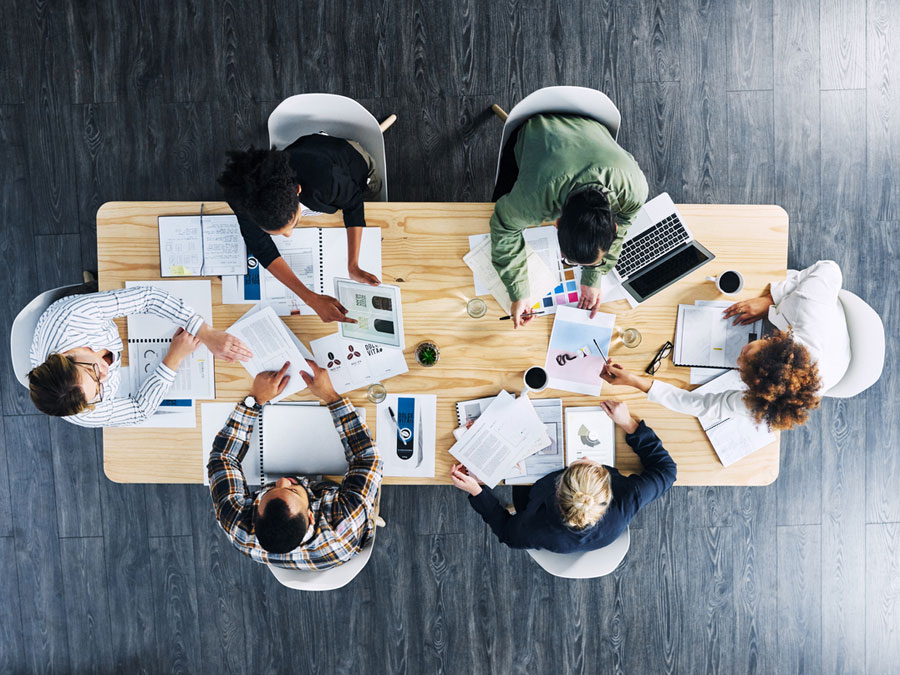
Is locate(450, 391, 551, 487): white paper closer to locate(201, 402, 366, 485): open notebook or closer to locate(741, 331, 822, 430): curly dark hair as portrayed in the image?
locate(201, 402, 366, 485): open notebook

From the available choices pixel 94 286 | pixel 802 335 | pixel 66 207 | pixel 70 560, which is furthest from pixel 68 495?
pixel 802 335

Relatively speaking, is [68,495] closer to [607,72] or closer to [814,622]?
[607,72]

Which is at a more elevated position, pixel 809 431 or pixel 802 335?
pixel 802 335

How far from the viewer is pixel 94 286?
7.28ft

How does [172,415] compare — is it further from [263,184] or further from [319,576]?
[263,184]

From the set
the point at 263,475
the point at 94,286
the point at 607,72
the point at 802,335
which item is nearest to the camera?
the point at 802,335

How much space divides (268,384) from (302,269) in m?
0.40

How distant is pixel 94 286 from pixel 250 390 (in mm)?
874

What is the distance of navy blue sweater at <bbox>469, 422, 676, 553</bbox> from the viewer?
6.17ft

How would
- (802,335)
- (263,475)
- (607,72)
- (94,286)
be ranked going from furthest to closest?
(607,72), (94,286), (263,475), (802,335)

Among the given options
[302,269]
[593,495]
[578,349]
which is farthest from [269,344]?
[593,495]

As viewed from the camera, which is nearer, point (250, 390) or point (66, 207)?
point (250, 390)

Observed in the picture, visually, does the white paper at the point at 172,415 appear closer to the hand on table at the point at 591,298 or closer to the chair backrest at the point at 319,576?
the chair backrest at the point at 319,576

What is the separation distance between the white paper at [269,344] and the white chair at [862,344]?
6.19 feet
